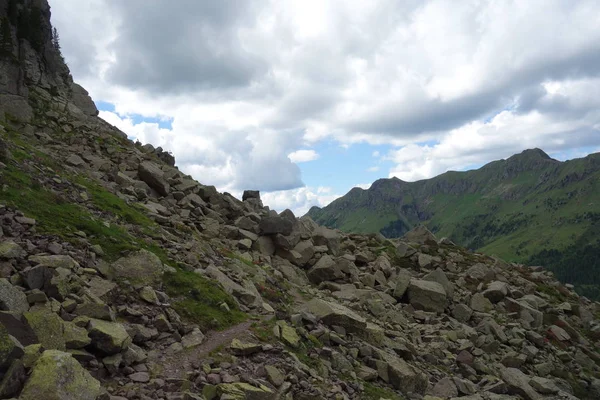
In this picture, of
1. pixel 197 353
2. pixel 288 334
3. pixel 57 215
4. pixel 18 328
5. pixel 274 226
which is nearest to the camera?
pixel 18 328

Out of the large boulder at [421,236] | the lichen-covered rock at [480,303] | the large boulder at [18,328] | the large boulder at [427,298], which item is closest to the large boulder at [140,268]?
the large boulder at [18,328]

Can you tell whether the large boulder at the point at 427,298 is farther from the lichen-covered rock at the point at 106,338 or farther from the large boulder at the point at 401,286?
the lichen-covered rock at the point at 106,338

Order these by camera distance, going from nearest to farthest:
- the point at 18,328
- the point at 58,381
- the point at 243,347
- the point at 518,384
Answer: the point at 58,381 → the point at 18,328 → the point at 243,347 → the point at 518,384

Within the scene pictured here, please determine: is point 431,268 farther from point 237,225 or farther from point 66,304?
point 66,304

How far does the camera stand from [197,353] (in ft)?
48.7

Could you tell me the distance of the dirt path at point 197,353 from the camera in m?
13.2

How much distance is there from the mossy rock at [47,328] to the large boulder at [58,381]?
1.34 m

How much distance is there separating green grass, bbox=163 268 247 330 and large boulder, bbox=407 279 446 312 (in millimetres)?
19790

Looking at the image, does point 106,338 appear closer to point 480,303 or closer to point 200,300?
point 200,300

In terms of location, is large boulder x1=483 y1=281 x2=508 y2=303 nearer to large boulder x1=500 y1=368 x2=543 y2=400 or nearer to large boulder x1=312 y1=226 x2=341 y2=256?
large boulder x1=500 y1=368 x2=543 y2=400

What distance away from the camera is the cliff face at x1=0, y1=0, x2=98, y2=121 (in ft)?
151

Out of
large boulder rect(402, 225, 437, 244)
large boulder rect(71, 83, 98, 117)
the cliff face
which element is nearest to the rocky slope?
the cliff face

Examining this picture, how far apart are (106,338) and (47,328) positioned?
171 cm

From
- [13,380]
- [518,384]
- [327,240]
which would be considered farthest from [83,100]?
[518,384]
